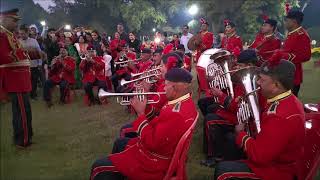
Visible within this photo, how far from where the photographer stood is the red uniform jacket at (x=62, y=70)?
1096 cm

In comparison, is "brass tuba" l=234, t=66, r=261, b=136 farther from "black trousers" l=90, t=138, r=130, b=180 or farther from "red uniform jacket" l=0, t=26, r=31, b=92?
"red uniform jacket" l=0, t=26, r=31, b=92

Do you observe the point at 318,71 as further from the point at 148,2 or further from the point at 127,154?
the point at 148,2

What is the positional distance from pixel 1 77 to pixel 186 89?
3.75 meters

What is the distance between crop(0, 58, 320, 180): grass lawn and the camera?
5727mm

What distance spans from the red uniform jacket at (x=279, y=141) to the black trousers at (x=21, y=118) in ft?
14.5

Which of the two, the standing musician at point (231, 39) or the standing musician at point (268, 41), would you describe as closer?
the standing musician at point (268, 41)

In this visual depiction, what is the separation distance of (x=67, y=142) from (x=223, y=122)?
3.25 meters

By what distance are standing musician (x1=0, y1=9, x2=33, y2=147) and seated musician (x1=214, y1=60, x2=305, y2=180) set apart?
4.22 metres

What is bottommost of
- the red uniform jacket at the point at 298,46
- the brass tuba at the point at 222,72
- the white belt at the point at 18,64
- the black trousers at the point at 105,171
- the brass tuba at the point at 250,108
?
the black trousers at the point at 105,171

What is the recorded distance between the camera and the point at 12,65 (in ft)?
21.1

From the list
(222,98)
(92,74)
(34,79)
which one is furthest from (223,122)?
(34,79)

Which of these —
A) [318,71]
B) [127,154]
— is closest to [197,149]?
[127,154]

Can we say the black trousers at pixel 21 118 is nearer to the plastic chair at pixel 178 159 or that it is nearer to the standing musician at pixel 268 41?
the plastic chair at pixel 178 159

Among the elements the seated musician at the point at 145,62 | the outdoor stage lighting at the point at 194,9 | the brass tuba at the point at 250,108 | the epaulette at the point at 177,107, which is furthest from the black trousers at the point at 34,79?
the outdoor stage lighting at the point at 194,9
